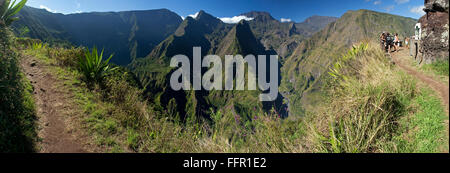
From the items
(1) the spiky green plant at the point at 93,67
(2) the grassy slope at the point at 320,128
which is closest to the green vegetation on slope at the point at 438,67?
(2) the grassy slope at the point at 320,128

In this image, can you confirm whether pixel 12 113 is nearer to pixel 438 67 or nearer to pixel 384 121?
pixel 384 121

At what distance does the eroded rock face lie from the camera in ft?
15.7

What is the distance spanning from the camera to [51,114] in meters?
3.99

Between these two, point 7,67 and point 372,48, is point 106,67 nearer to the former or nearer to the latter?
point 7,67

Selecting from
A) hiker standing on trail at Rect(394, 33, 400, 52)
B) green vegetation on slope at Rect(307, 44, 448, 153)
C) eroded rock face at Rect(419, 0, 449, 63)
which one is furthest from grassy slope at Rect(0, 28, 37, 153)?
hiker standing on trail at Rect(394, 33, 400, 52)

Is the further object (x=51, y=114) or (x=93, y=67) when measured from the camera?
(x=93, y=67)

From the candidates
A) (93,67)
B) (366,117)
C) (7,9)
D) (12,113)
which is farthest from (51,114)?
(366,117)

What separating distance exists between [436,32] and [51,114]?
31.8ft

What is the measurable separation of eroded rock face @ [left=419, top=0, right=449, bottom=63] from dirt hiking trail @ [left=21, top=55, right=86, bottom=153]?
8379 millimetres

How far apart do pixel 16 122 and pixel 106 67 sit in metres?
3.64

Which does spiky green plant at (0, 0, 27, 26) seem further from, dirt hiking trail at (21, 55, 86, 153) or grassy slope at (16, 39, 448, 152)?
grassy slope at (16, 39, 448, 152)

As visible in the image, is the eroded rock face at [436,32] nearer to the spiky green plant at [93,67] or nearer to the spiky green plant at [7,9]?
the spiky green plant at [93,67]
